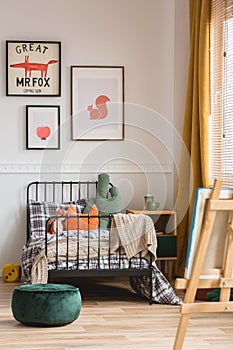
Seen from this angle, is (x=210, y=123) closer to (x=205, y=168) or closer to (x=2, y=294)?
(x=205, y=168)

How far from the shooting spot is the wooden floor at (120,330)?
4117mm

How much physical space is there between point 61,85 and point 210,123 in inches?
58.7

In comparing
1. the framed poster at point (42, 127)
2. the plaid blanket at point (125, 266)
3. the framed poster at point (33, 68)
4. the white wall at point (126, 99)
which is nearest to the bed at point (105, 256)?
the plaid blanket at point (125, 266)

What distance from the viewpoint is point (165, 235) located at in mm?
6227

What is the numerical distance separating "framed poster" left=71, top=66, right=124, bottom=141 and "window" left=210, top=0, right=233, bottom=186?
109 cm

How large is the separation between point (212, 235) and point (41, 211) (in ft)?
10.3

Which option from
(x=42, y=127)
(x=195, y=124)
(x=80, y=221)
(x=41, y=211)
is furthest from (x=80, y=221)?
(x=195, y=124)

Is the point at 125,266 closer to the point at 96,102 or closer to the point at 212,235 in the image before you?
the point at 96,102

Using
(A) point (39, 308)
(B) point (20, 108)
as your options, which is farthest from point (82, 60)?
(A) point (39, 308)

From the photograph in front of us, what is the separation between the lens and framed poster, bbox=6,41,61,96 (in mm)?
6508

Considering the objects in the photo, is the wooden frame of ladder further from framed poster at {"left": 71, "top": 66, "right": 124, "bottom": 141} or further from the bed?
framed poster at {"left": 71, "top": 66, "right": 124, "bottom": 141}

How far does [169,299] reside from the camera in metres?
5.37

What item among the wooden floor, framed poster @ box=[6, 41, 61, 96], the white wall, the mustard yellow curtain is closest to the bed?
the wooden floor

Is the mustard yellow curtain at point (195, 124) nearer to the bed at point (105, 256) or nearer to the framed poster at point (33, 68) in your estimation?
the bed at point (105, 256)
